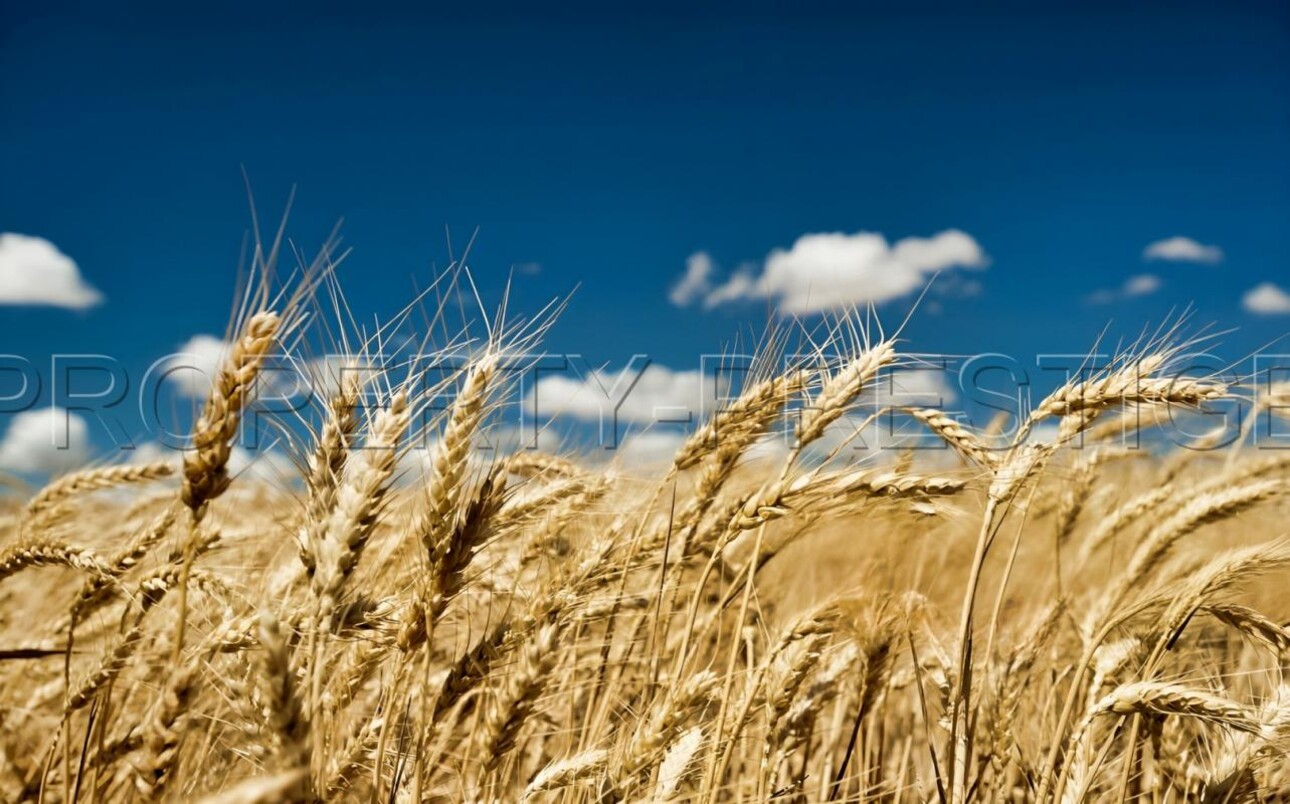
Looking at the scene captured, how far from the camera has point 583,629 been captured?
310 centimetres

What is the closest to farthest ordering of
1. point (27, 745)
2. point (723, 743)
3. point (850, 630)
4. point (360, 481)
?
point (360, 481)
point (723, 743)
point (850, 630)
point (27, 745)

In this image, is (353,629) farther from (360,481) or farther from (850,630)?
(850,630)

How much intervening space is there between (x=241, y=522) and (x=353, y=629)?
2902 mm

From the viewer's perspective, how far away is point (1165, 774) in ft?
8.02

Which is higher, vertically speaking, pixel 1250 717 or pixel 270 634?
pixel 270 634

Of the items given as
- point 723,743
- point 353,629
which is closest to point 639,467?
point 723,743

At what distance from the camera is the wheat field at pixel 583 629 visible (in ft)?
5.04

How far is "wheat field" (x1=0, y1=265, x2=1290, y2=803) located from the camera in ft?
5.04

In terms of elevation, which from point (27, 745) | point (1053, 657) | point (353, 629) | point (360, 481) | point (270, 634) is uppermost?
point (360, 481)

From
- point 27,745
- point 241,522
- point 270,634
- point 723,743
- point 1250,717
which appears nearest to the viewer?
point 270,634

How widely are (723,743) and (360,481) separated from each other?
42.5 inches

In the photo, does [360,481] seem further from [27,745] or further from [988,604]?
[988,604]

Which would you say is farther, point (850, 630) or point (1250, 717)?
point (850, 630)

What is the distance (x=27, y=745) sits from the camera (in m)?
2.85
